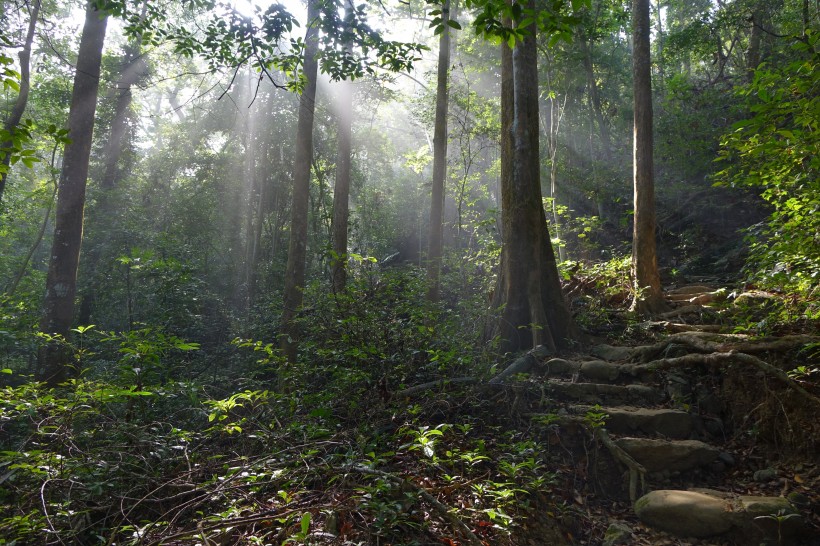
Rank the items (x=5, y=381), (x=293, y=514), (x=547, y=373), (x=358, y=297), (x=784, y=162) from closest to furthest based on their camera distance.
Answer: (x=293, y=514), (x=784, y=162), (x=547, y=373), (x=358, y=297), (x=5, y=381)

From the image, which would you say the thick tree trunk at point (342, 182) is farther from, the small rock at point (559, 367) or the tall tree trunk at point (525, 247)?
the small rock at point (559, 367)

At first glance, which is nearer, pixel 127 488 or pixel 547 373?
pixel 127 488

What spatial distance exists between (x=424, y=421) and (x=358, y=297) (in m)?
2.62

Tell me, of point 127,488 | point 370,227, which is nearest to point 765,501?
point 127,488

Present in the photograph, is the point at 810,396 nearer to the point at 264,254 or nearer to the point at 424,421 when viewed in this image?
the point at 424,421

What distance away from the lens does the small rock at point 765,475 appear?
4.74m

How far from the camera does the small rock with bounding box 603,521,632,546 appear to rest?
409cm

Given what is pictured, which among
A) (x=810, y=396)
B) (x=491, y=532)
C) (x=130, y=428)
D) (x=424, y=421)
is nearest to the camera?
(x=491, y=532)

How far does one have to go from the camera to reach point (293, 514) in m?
2.99

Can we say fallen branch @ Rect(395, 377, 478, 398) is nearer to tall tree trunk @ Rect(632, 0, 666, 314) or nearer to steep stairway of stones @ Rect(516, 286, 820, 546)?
steep stairway of stones @ Rect(516, 286, 820, 546)

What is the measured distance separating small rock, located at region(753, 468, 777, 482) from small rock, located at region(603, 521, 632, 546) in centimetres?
159

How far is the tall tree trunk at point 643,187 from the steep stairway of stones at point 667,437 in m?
1.45

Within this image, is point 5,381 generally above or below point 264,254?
below

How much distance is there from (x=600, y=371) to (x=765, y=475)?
82.5 inches
